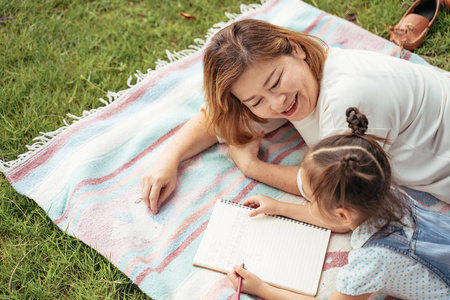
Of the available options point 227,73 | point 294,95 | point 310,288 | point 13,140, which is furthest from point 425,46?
point 13,140

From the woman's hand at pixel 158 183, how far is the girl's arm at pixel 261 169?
264 mm

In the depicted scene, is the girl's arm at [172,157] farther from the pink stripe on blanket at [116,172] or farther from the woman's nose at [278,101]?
the woman's nose at [278,101]

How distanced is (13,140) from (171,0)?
1165mm

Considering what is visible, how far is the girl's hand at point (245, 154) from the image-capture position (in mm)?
1867

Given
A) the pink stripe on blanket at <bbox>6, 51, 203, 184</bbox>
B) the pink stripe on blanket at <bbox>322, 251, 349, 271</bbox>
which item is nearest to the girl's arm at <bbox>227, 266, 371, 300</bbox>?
the pink stripe on blanket at <bbox>322, 251, 349, 271</bbox>

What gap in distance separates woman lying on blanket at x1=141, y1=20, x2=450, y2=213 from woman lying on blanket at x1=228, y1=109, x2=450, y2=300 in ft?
0.69

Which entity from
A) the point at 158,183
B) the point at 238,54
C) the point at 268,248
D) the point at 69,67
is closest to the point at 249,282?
the point at 268,248

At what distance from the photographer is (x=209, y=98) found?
1.71 m

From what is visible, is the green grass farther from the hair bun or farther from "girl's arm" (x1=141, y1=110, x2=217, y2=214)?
the hair bun

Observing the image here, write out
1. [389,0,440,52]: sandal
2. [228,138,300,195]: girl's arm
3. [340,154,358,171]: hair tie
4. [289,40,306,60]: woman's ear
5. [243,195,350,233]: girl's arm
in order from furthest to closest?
[389,0,440,52]: sandal, [228,138,300,195]: girl's arm, [243,195,350,233]: girl's arm, [289,40,306,60]: woman's ear, [340,154,358,171]: hair tie

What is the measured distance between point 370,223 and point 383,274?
154mm

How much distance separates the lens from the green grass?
1.66m

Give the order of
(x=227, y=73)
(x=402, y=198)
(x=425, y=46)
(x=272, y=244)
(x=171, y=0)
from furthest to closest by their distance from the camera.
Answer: (x=171, y=0) < (x=425, y=46) < (x=272, y=244) < (x=227, y=73) < (x=402, y=198)

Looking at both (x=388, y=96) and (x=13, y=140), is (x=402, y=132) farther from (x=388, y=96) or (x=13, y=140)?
(x=13, y=140)
